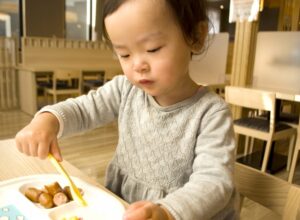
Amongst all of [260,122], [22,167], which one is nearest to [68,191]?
[22,167]

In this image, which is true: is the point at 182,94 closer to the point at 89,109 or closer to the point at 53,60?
the point at 89,109

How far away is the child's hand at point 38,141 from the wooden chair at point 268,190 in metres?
0.44

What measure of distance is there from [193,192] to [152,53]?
9.7 inches

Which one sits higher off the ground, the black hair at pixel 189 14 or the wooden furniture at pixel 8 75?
the black hair at pixel 189 14

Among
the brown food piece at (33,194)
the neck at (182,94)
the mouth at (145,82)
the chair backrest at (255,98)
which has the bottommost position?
the chair backrest at (255,98)

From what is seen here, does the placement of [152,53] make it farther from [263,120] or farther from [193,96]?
[263,120]

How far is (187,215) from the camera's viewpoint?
1.44 feet

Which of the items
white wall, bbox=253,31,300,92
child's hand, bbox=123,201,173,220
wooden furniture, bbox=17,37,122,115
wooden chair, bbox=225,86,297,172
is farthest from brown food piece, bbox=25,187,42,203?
wooden furniture, bbox=17,37,122,115

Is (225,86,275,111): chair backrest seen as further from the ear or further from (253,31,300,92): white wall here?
the ear

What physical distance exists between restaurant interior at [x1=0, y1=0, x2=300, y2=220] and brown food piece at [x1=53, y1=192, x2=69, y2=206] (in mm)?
108

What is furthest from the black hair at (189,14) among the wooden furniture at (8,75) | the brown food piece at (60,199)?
the wooden furniture at (8,75)

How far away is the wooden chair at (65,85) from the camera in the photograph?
4.12 metres

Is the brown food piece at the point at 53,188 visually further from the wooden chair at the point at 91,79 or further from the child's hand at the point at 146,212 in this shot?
the wooden chair at the point at 91,79

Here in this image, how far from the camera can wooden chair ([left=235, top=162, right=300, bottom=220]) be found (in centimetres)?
60
